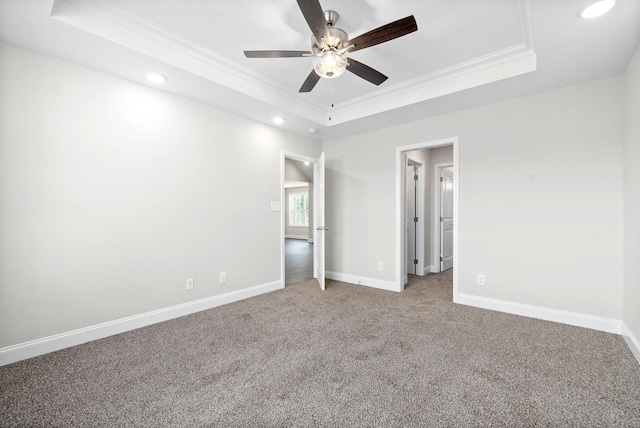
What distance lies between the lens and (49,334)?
221cm

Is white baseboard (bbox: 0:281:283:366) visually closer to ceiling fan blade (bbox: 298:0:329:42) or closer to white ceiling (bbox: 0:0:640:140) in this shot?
white ceiling (bbox: 0:0:640:140)

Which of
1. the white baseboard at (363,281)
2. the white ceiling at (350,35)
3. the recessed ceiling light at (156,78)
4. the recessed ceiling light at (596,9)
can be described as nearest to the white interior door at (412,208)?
the white baseboard at (363,281)

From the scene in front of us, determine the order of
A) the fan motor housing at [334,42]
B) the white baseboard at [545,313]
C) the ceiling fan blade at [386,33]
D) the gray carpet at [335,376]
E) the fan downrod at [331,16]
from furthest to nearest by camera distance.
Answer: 1. the white baseboard at [545,313]
2. the fan downrod at [331,16]
3. the fan motor housing at [334,42]
4. the ceiling fan blade at [386,33]
5. the gray carpet at [335,376]

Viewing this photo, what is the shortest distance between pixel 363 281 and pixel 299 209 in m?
7.27

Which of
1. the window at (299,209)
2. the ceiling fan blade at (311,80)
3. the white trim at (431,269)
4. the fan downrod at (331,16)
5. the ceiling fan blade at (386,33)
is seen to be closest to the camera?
the ceiling fan blade at (386,33)

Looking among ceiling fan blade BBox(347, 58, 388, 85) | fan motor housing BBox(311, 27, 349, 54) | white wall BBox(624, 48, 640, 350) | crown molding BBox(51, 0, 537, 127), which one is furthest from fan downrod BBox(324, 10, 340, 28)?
white wall BBox(624, 48, 640, 350)

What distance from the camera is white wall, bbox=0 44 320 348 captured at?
2092 mm

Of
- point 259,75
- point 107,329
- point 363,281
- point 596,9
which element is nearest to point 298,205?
point 363,281

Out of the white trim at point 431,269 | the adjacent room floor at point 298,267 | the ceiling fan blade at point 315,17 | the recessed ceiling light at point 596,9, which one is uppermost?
the recessed ceiling light at point 596,9

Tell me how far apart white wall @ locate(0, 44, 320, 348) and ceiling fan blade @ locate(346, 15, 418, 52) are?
6.99ft

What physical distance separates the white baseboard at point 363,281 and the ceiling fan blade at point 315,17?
3.27 metres

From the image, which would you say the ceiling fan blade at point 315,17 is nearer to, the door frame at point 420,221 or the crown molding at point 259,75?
the crown molding at point 259,75

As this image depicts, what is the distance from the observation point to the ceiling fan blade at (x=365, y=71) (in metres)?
2.13

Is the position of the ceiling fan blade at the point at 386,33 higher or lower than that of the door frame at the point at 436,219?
higher
